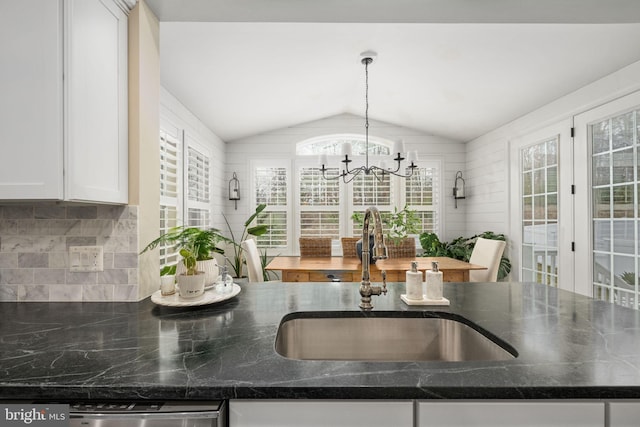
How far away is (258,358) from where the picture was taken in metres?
0.87

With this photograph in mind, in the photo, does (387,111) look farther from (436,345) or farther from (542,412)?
(542,412)

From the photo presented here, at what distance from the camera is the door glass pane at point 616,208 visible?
2541 mm

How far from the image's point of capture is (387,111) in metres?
4.90

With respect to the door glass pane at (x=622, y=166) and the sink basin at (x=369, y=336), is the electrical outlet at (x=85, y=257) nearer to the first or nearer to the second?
Answer: the sink basin at (x=369, y=336)

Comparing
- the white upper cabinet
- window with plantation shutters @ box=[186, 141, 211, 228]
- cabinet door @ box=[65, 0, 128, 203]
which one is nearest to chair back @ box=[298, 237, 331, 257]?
window with plantation shutters @ box=[186, 141, 211, 228]

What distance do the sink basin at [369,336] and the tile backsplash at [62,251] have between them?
29.7 inches

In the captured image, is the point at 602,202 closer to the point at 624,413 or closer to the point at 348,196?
the point at 624,413

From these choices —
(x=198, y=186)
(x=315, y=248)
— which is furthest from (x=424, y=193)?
(x=198, y=186)

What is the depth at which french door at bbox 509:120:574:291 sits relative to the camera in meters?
3.22

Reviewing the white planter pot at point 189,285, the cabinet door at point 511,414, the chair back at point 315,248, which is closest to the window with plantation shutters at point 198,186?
the chair back at point 315,248

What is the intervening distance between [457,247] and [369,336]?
388 centimetres

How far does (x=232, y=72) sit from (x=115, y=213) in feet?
7.40

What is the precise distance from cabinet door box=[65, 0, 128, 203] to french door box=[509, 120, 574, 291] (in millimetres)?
3696

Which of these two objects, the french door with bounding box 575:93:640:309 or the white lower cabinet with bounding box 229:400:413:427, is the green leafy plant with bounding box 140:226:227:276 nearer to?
the white lower cabinet with bounding box 229:400:413:427
